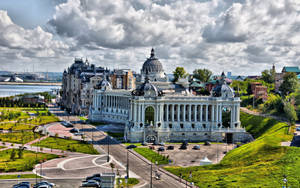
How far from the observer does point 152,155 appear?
87.4m

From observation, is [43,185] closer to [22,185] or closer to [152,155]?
[22,185]

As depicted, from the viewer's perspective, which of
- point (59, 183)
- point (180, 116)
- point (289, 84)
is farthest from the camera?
point (289, 84)

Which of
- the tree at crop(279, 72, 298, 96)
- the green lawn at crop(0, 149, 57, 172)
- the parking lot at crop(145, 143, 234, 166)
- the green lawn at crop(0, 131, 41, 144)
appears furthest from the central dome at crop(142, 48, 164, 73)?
the green lawn at crop(0, 149, 57, 172)

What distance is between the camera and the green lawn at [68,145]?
9069cm

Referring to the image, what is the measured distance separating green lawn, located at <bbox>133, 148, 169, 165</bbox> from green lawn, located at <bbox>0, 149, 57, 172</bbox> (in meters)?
22.6

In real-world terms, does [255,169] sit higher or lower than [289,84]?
lower

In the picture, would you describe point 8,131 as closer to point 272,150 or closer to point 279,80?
point 272,150

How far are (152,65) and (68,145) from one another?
198ft

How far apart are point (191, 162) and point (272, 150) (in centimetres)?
1904

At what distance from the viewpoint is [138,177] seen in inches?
2699

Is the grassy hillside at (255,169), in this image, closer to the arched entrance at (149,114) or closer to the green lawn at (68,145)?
the green lawn at (68,145)

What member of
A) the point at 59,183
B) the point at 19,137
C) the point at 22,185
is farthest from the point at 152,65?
the point at 22,185

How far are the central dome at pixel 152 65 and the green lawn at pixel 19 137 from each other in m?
54.4

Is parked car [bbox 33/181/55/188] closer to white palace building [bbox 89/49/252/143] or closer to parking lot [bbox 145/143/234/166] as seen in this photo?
parking lot [bbox 145/143/234/166]
